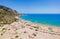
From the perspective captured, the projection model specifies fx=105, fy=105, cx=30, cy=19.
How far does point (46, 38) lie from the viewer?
54.2 feet

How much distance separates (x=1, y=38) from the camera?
631 inches

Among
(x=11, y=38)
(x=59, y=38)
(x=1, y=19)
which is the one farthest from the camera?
(x=1, y=19)

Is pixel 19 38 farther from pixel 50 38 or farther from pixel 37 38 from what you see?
pixel 50 38

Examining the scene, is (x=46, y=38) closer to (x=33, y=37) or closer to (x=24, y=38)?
(x=33, y=37)

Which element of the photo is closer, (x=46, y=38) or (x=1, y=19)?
(x=46, y=38)

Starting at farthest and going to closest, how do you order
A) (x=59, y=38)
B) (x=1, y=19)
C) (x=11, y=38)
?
1. (x=1, y=19)
2. (x=59, y=38)
3. (x=11, y=38)

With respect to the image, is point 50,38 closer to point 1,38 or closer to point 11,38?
point 11,38

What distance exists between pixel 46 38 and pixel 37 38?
1472 millimetres

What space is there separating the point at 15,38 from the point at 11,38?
592 millimetres

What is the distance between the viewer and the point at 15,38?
51.9 feet

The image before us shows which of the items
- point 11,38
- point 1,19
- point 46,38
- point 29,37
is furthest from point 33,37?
point 1,19

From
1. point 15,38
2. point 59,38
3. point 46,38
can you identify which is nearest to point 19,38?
point 15,38

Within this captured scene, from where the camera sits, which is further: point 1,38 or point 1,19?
point 1,19

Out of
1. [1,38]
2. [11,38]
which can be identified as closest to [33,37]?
[11,38]
